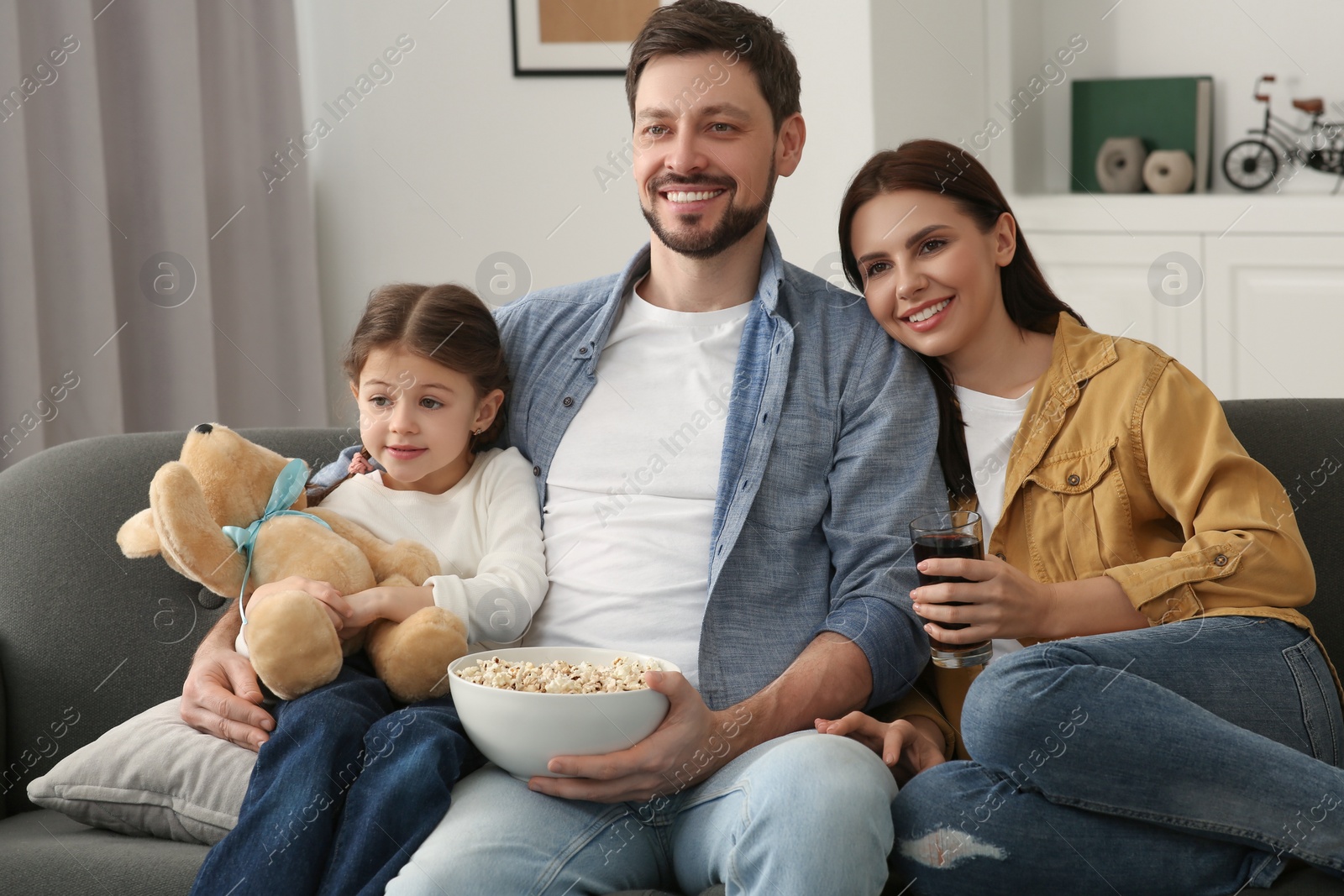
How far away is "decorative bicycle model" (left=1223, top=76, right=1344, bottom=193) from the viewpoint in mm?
3521

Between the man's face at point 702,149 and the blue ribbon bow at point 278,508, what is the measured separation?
2.01 ft

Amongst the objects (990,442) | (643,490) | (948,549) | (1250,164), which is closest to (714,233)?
(643,490)

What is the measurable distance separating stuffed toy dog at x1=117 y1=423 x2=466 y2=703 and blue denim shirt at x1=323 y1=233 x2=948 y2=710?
0.19m

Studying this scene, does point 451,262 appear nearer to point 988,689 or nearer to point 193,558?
point 193,558

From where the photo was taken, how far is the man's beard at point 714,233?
1.74 metres

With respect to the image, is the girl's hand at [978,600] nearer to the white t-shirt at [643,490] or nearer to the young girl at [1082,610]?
the young girl at [1082,610]

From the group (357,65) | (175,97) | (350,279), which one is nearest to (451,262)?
(350,279)

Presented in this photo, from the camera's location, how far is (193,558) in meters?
1.47

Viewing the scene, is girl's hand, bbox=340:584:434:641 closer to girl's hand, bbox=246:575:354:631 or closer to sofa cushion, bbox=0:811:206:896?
girl's hand, bbox=246:575:354:631

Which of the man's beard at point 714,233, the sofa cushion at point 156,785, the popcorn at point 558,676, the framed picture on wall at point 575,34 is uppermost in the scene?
the framed picture on wall at point 575,34

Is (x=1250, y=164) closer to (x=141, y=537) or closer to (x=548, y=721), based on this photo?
(x=548, y=721)

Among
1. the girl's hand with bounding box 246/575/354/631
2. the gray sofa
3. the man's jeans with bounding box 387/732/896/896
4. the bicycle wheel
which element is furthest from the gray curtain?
the bicycle wheel

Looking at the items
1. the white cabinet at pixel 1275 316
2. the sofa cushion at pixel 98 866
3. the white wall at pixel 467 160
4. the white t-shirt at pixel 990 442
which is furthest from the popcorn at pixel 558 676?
the white cabinet at pixel 1275 316

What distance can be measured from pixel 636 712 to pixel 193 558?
0.58m
